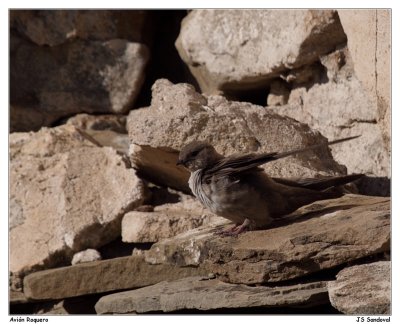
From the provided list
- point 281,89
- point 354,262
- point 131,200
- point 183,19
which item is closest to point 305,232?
point 354,262

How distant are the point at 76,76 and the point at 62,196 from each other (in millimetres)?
1789

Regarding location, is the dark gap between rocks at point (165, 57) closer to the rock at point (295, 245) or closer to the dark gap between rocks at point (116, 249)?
the dark gap between rocks at point (116, 249)

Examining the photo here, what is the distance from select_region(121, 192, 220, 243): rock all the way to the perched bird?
0.84 meters

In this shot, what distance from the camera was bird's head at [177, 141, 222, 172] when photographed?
21.2 feet

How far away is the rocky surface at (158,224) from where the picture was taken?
7262 millimetres

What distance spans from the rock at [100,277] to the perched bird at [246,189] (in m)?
0.79

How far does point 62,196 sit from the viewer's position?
7809mm

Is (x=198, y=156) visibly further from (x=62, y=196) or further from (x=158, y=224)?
(x=62, y=196)

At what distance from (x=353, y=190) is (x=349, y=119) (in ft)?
2.51

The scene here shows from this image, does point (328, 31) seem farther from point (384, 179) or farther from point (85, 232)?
point (85, 232)

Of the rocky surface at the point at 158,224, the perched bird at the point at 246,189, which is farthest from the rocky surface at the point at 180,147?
the perched bird at the point at 246,189

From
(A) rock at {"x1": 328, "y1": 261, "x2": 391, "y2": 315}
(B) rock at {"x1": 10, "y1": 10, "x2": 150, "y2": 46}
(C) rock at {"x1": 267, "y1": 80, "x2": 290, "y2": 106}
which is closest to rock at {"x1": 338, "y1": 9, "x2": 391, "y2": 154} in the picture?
(C) rock at {"x1": 267, "y1": 80, "x2": 290, "y2": 106}

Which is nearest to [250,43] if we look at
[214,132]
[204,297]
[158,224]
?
[214,132]

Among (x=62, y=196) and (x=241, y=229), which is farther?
(x=62, y=196)
